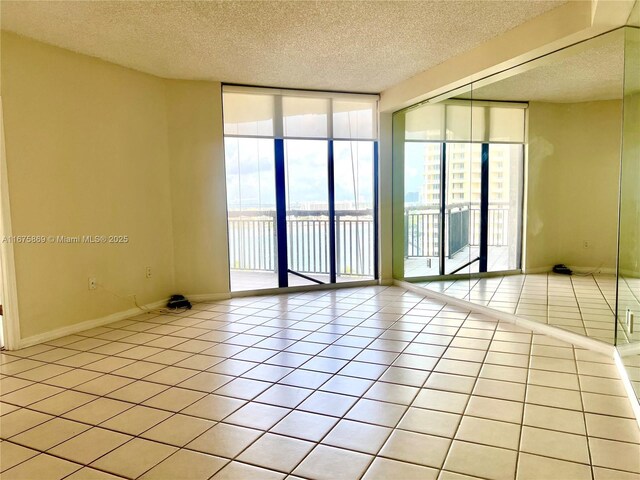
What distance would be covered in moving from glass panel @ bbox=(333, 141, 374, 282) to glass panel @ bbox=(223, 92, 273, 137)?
91cm

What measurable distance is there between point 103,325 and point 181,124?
2.22m

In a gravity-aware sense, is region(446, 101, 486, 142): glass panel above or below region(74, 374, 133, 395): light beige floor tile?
above

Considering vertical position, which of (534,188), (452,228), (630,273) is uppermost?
(534,188)

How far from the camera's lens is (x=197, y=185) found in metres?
4.77

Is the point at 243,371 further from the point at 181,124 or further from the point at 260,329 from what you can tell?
the point at 181,124

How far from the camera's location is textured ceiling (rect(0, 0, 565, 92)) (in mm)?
2881

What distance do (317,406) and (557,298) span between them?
2488mm

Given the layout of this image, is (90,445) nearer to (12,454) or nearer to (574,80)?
(12,454)

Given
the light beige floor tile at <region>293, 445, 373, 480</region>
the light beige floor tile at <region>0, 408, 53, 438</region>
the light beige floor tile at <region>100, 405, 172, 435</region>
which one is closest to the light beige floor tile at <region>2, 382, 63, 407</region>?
the light beige floor tile at <region>0, 408, 53, 438</region>

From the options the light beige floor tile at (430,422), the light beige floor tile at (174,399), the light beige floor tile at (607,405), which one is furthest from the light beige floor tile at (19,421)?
the light beige floor tile at (607,405)

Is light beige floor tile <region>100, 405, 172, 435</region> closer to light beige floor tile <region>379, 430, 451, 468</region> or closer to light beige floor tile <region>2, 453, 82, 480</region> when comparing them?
light beige floor tile <region>2, 453, 82, 480</region>

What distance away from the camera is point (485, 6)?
9.61ft

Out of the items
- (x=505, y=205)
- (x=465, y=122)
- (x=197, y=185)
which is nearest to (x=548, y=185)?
(x=505, y=205)

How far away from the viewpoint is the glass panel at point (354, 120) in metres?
5.25
